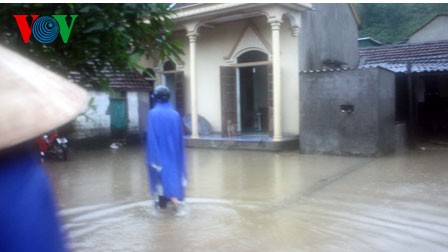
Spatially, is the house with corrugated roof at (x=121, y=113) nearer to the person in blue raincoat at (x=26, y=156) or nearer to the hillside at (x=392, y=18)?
the person in blue raincoat at (x=26, y=156)

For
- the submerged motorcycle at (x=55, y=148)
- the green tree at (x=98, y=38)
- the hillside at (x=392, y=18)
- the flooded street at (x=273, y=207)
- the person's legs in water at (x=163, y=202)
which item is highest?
the hillside at (x=392, y=18)

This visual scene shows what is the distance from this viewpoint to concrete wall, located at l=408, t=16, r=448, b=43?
2367 cm

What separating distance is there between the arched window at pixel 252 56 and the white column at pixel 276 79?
1862 millimetres

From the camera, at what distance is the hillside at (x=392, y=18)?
35.2 m

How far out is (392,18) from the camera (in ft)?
122

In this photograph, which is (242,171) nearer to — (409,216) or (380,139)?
(380,139)

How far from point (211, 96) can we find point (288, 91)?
2.82m

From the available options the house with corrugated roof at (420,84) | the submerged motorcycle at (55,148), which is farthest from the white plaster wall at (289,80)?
the submerged motorcycle at (55,148)

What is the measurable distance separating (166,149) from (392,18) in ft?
117

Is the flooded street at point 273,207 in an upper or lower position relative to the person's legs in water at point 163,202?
lower

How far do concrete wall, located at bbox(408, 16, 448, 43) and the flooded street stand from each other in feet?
51.7

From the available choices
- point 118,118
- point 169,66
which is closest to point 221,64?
point 169,66

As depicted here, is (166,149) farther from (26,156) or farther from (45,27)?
(26,156)

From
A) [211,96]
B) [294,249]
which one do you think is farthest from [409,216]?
[211,96]
